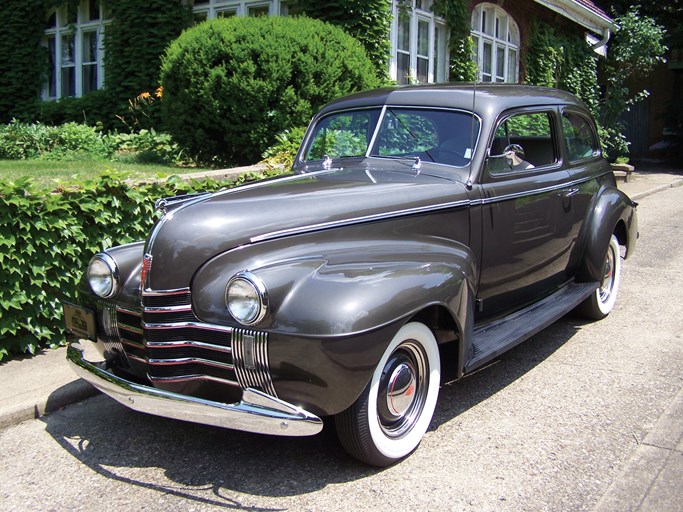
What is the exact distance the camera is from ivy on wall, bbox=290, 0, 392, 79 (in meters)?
11.0

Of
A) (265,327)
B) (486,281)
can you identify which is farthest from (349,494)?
(486,281)

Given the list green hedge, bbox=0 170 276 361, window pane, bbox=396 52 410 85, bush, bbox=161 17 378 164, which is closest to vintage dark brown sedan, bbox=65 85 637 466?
green hedge, bbox=0 170 276 361

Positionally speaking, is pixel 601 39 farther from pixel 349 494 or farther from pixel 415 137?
pixel 349 494

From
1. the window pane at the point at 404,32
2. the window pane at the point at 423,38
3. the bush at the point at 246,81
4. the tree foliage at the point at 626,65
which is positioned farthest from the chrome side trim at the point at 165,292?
the tree foliage at the point at 626,65

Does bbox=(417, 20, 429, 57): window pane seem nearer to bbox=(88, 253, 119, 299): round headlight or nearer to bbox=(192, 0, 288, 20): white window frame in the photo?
bbox=(192, 0, 288, 20): white window frame

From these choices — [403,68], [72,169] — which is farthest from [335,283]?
[403,68]

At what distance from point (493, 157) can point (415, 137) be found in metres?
0.53

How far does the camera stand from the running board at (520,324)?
3988 millimetres

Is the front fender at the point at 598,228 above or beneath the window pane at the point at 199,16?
beneath

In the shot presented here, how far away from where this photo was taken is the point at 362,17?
1102 cm

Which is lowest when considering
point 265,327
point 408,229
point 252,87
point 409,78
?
point 265,327

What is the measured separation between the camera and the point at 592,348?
17.3ft

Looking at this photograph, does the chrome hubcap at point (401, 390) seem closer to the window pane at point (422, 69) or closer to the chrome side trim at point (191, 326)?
the chrome side trim at point (191, 326)

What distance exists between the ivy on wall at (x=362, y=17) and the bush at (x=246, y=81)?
1.93 metres
